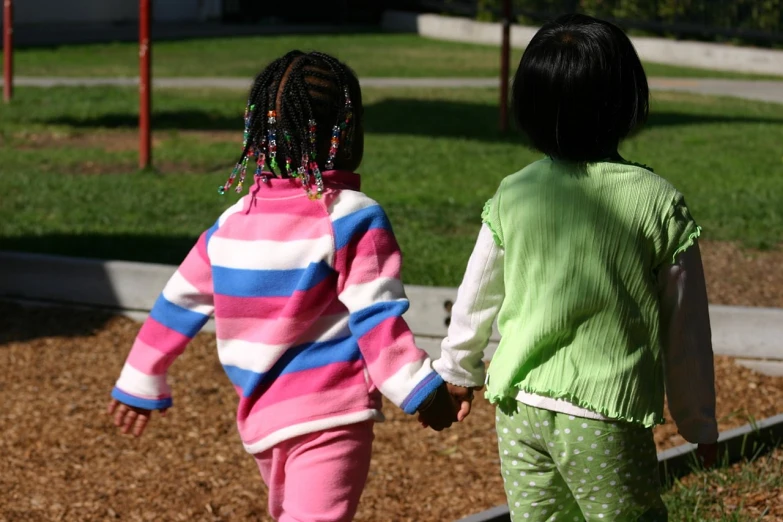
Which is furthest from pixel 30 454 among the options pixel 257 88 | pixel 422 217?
pixel 422 217

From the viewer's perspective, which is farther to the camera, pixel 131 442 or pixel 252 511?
pixel 131 442

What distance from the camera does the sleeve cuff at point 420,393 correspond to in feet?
8.59

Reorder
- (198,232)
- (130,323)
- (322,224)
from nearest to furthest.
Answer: (322,224)
(130,323)
(198,232)

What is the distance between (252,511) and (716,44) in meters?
20.2

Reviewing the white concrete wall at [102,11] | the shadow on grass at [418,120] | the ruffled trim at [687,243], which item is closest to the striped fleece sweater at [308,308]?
the ruffled trim at [687,243]

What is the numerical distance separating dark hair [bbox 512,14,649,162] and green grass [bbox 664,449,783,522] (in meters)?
1.53

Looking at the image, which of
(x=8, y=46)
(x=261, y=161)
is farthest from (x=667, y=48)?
(x=261, y=161)

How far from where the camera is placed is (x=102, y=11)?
1152 inches

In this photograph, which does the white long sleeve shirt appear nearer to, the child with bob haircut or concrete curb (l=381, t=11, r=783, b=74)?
the child with bob haircut

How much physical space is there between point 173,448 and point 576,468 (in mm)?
2423

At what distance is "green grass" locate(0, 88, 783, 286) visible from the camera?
282 inches

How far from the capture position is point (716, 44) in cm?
2258

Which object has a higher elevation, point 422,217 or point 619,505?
point 619,505

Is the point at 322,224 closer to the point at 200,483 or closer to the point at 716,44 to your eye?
the point at 200,483
